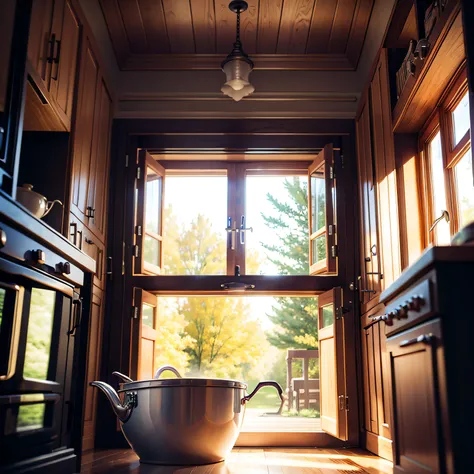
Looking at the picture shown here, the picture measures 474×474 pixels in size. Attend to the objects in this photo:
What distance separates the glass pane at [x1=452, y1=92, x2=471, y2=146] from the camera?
2.39 m

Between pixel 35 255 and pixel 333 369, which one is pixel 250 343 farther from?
pixel 35 255

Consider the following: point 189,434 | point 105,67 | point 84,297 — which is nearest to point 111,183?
point 105,67

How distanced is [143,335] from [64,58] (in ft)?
5.47

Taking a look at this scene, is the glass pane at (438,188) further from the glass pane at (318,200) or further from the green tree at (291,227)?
the green tree at (291,227)

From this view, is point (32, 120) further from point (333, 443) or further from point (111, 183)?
point (333, 443)

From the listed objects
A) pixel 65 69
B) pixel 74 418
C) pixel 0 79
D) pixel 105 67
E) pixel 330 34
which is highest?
pixel 330 34

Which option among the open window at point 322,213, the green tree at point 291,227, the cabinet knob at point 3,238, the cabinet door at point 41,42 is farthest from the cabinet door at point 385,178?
the cabinet knob at point 3,238

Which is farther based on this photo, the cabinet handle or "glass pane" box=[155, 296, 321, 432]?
"glass pane" box=[155, 296, 321, 432]

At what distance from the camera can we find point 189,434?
250 centimetres

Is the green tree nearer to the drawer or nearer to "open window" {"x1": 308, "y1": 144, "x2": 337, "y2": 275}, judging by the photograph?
"open window" {"x1": 308, "y1": 144, "x2": 337, "y2": 275}

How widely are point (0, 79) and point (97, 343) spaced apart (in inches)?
75.7

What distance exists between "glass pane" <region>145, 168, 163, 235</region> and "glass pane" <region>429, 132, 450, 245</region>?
1.79m

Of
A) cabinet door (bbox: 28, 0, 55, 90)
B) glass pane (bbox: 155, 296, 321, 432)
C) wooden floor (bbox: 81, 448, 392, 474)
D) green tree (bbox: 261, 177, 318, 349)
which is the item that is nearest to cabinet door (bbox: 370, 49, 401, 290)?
wooden floor (bbox: 81, 448, 392, 474)

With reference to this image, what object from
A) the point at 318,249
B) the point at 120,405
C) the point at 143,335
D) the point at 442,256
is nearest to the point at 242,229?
the point at 318,249
